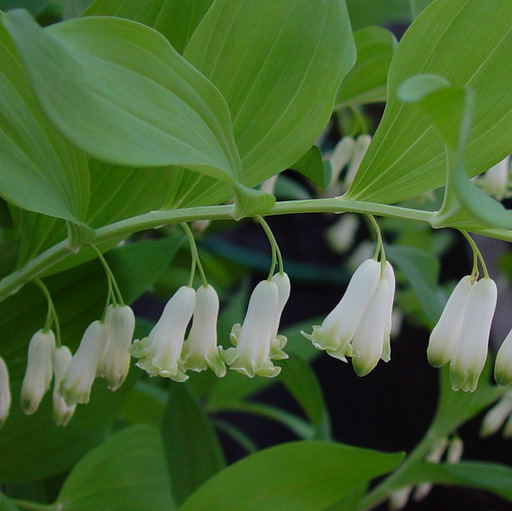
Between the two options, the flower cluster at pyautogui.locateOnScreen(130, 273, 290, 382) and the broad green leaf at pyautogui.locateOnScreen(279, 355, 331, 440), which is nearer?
the flower cluster at pyautogui.locateOnScreen(130, 273, 290, 382)

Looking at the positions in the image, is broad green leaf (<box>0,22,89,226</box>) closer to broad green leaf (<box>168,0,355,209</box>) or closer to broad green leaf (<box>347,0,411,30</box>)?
broad green leaf (<box>168,0,355,209</box>)

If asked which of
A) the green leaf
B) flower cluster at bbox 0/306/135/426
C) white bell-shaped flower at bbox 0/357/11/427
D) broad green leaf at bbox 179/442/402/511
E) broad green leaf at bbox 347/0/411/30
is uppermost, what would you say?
broad green leaf at bbox 347/0/411/30

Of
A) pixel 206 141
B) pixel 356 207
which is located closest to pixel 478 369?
pixel 356 207

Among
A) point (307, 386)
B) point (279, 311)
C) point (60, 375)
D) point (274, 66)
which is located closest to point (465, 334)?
point (279, 311)

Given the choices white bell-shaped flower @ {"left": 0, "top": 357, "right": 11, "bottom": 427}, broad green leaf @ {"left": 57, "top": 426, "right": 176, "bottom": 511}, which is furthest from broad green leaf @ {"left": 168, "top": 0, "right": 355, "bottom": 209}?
broad green leaf @ {"left": 57, "top": 426, "right": 176, "bottom": 511}

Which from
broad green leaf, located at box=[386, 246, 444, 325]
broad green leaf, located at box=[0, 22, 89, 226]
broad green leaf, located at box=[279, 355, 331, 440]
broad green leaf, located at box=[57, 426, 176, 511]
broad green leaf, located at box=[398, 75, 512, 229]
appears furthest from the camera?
broad green leaf, located at box=[279, 355, 331, 440]

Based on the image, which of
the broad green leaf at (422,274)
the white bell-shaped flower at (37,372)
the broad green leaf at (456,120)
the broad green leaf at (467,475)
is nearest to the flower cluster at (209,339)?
the white bell-shaped flower at (37,372)

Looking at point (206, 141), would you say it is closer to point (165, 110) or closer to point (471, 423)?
point (165, 110)
